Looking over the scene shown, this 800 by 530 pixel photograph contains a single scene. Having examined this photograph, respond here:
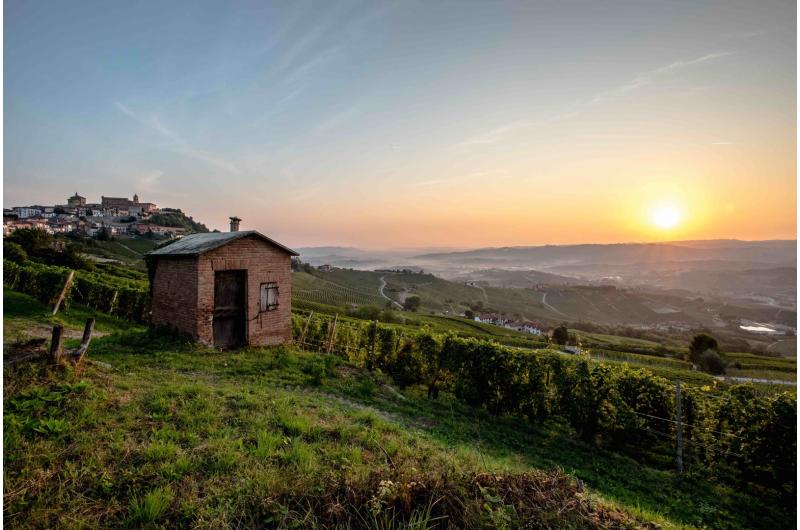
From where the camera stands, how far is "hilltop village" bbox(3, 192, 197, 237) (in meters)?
107

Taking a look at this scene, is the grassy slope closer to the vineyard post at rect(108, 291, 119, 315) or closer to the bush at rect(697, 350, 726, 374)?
the vineyard post at rect(108, 291, 119, 315)

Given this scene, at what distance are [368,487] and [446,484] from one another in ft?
2.59

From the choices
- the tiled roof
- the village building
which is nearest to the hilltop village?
the village building

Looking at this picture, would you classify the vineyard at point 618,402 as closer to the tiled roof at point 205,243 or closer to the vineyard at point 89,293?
the tiled roof at point 205,243

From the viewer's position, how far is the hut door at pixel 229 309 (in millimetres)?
13742

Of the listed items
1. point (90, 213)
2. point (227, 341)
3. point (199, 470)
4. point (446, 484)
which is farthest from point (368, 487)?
point (90, 213)

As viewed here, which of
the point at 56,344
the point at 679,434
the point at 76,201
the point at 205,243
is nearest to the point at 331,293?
the point at 205,243

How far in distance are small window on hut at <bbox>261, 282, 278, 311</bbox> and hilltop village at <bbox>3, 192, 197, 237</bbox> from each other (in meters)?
109

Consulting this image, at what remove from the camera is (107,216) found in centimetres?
13800

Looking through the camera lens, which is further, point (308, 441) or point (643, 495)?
point (643, 495)

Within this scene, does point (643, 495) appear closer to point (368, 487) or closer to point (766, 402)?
point (766, 402)

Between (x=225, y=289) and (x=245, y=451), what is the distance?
9993 mm

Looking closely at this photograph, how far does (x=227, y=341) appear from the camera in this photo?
14000 mm

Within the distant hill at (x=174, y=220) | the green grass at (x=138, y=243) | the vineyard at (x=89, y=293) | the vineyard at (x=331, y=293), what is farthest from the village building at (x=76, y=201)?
the vineyard at (x=89, y=293)
